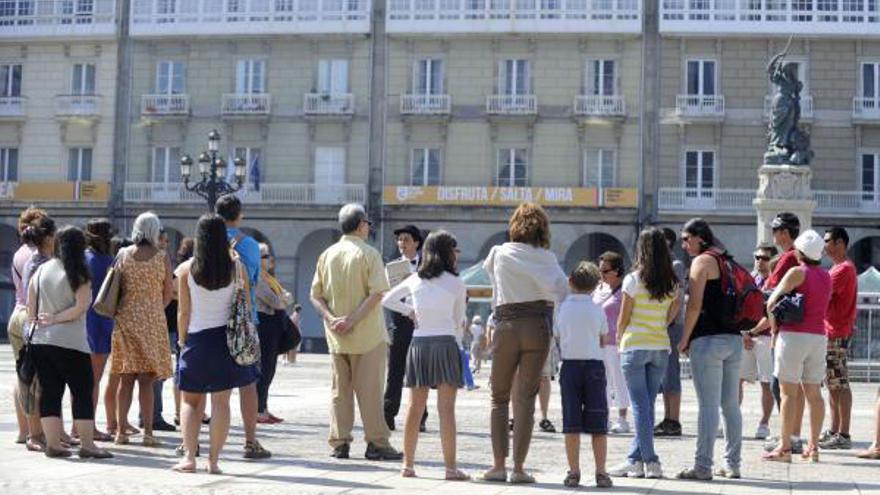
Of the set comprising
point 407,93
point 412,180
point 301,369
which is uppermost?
point 407,93

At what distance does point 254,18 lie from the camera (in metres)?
43.7

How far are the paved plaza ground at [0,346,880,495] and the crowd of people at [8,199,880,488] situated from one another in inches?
8.8

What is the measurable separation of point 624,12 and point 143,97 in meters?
15.5

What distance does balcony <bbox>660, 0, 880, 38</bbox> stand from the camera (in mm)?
41688

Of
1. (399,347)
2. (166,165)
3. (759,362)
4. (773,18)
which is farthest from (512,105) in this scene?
(399,347)

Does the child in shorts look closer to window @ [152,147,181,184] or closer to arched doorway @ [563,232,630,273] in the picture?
arched doorway @ [563,232,630,273]

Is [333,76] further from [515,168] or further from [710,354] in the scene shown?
[710,354]

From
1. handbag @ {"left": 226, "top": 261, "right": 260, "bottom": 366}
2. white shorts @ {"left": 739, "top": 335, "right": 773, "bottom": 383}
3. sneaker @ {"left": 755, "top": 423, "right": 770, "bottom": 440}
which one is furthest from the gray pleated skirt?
white shorts @ {"left": 739, "top": 335, "right": 773, "bottom": 383}

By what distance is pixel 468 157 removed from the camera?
141ft

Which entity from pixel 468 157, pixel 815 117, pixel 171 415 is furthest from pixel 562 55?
pixel 171 415

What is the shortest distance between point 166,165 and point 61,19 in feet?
19.5

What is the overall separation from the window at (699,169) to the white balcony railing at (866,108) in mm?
4439

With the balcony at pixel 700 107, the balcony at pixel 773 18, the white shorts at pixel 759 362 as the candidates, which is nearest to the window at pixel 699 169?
the balcony at pixel 700 107

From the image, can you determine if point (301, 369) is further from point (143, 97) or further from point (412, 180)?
point (143, 97)
